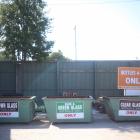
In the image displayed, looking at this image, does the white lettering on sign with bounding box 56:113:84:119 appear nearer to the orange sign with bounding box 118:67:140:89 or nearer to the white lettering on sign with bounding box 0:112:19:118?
the white lettering on sign with bounding box 0:112:19:118

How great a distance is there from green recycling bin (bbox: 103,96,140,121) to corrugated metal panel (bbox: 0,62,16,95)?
23.5 feet

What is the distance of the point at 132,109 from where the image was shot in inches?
578

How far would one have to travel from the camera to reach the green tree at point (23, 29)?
1961cm

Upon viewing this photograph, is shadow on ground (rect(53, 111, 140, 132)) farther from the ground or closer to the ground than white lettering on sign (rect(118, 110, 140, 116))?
closer to the ground

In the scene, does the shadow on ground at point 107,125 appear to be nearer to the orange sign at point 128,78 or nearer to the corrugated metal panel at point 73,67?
the orange sign at point 128,78

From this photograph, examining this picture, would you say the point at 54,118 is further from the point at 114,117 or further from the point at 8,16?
the point at 8,16

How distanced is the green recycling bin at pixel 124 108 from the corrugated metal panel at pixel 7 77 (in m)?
7.16

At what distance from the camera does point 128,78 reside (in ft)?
55.5

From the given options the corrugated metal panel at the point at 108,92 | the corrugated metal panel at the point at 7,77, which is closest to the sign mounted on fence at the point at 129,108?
the corrugated metal panel at the point at 108,92

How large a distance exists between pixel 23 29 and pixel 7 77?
107 inches

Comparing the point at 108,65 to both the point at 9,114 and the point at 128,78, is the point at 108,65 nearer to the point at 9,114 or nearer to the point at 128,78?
the point at 128,78

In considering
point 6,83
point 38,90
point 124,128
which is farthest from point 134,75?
point 6,83

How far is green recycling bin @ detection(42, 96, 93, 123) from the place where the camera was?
14188 mm

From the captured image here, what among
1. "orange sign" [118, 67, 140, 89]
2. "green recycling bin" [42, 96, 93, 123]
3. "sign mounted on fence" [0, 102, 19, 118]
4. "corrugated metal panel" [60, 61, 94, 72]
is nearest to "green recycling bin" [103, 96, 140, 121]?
"green recycling bin" [42, 96, 93, 123]
